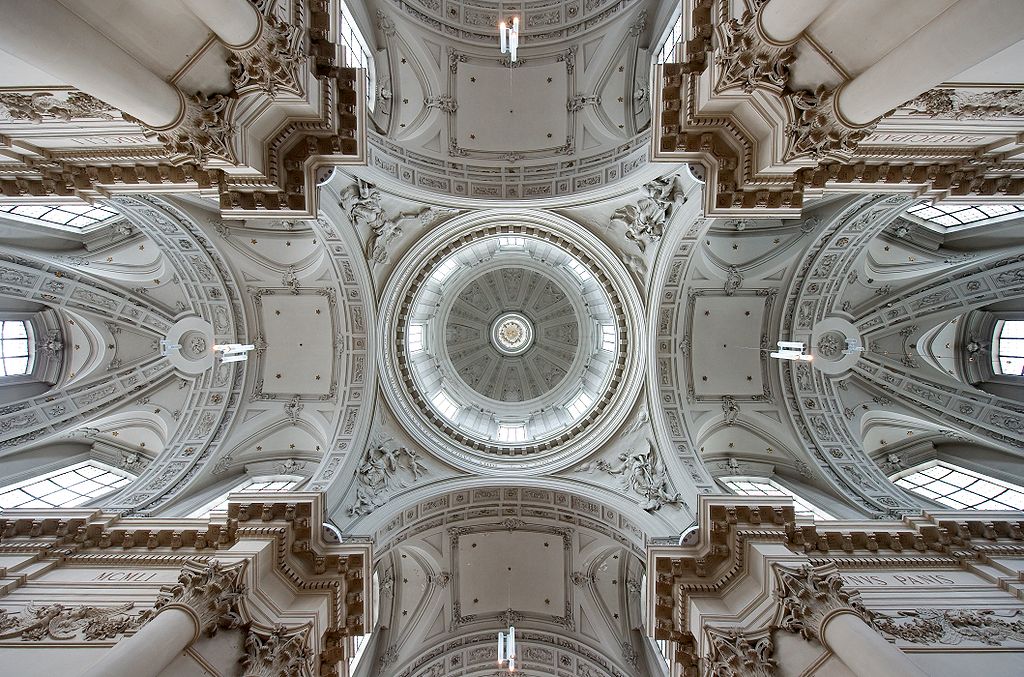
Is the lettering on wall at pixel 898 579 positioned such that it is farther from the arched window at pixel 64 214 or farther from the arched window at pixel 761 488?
the arched window at pixel 64 214

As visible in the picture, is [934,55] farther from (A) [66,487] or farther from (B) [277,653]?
(A) [66,487]

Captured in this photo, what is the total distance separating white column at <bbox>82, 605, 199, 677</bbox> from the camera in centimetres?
804

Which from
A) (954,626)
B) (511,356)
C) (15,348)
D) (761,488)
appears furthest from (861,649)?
(15,348)

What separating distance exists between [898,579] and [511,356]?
66.3 feet

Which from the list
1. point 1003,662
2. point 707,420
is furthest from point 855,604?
point 707,420

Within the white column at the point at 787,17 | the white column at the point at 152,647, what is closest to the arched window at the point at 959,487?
the white column at the point at 787,17

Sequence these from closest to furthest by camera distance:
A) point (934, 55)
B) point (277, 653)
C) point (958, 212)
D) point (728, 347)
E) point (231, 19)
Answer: point (934, 55) → point (231, 19) → point (277, 653) → point (958, 212) → point (728, 347)

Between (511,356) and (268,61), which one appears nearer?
(268,61)

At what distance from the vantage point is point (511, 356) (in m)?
28.8

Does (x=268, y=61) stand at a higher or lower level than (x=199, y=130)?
higher

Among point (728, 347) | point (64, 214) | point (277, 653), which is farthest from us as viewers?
point (728, 347)

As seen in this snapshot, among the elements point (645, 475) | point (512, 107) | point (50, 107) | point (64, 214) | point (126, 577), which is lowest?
point (126, 577)

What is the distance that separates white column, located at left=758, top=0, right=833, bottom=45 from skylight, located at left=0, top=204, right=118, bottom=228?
2187cm

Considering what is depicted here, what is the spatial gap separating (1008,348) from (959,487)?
7.73 meters
